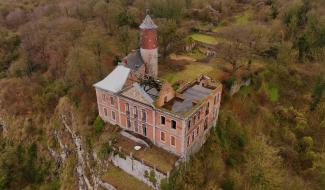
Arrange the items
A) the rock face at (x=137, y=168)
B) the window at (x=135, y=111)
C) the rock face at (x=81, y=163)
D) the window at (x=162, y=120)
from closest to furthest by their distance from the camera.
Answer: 1. the rock face at (x=137, y=168)
2. the window at (x=162, y=120)
3. the window at (x=135, y=111)
4. the rock face at (x=81, y=163)

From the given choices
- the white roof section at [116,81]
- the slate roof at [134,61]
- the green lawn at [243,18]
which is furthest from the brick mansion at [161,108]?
the green lawn at [243,18]

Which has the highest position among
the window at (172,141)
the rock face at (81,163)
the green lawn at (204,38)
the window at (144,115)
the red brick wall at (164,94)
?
the green lawn at (204,38)

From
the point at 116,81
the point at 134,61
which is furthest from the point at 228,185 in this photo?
the point at 134,61

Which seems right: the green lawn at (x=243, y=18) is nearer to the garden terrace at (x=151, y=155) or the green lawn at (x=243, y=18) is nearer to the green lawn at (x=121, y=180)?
the garden terrace at (x=151, y=155)

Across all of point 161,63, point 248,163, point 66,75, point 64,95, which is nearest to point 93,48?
point 66,75

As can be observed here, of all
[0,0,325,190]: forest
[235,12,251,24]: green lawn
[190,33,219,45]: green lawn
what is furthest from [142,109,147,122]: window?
[235,12,251,24]: green lawn

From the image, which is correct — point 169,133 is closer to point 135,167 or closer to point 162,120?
point 162,120

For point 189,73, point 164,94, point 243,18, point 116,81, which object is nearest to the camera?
point 164,94
